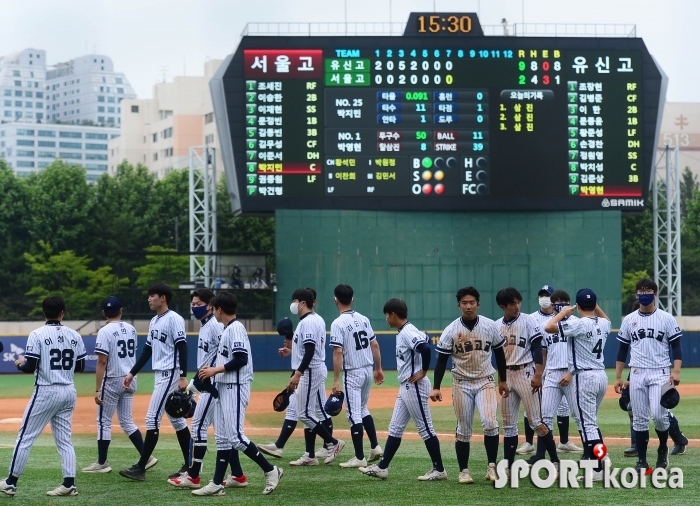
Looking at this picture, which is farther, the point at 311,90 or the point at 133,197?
the point at 133,197

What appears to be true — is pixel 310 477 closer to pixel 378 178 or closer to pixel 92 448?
pixel 92 448

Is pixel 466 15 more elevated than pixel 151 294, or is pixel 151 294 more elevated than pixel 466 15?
pixel 466 15

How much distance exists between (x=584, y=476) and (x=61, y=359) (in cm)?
527

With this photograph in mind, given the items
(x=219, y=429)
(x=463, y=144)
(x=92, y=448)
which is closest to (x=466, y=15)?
(x=463, y=144)

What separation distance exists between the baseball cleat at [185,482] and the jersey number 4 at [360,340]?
2548 millimetres

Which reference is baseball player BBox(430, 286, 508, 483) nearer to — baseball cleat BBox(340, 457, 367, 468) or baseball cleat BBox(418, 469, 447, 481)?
baseball cleat BBox(418, 469, 447, 481)

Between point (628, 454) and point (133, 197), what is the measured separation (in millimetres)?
56703

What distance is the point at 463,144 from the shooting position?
95.9 feet

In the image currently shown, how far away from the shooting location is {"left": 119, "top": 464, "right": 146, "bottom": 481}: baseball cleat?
11344 millimetres

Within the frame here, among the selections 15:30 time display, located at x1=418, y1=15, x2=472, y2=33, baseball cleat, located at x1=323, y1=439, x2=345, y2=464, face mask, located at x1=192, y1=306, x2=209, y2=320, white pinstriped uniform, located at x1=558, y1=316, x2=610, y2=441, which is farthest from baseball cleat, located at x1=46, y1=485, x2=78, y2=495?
15:30 time display, located at x1=418, y1=15, x2=472, y2=33

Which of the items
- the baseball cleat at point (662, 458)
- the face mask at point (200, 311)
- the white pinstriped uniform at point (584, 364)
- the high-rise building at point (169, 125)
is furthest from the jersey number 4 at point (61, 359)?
the high-rise building at point (169, 125)

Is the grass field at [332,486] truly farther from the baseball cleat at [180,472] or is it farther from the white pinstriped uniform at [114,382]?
the white pinstriped uniform at [114,382]

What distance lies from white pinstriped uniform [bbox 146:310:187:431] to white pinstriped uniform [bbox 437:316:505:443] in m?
2.80

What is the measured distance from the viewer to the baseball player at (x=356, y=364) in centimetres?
1231
